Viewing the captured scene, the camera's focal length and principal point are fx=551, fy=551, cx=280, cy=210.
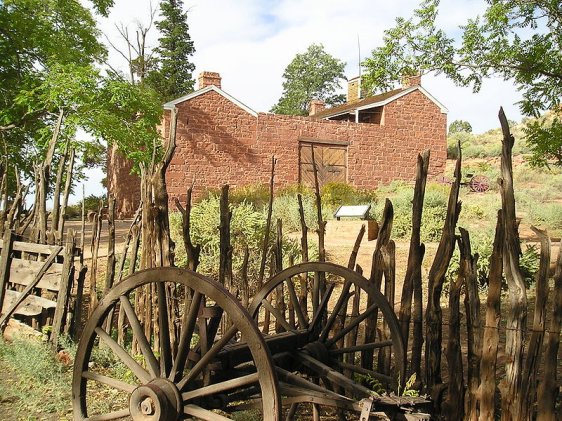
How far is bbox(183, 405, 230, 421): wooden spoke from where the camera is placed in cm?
243

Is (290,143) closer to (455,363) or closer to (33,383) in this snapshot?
(33,383)

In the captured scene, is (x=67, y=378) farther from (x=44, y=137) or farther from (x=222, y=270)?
(x=44, y=137)

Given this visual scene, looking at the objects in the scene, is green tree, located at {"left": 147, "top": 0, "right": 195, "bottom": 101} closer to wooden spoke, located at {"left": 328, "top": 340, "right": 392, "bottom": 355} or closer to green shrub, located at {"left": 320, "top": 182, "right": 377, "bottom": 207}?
green shrub, located at {"left": 320, "top": 182, "right": 377, "bottom": 207}

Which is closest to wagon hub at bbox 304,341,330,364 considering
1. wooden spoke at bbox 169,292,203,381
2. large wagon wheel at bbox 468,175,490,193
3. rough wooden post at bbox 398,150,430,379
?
rough wooden post at bbox 398,150,430,379

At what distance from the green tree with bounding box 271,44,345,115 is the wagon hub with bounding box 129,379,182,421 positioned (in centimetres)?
4278

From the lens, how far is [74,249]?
15.6 feet

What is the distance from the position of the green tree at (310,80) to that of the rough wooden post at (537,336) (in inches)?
1679

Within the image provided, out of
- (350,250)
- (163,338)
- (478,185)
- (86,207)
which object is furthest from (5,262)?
(86,207)

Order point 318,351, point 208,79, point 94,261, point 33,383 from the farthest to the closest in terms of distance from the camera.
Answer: point 208,79 < point 94,261 < point 33,383 < point 318,351

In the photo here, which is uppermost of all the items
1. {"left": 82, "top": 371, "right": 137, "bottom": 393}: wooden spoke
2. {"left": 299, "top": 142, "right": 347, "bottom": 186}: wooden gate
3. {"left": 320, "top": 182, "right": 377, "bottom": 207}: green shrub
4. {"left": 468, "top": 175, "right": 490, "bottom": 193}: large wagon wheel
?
{"left": 299, "top": 142, "right": 347, "bottom": 186}: wooden gate

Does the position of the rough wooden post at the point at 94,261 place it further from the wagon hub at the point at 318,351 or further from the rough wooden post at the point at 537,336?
the rough wooden post at the point at 537,336

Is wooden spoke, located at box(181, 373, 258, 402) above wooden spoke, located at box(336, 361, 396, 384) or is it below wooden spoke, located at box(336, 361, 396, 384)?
above

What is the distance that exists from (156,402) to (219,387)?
0.98 feet

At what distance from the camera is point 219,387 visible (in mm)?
2471
